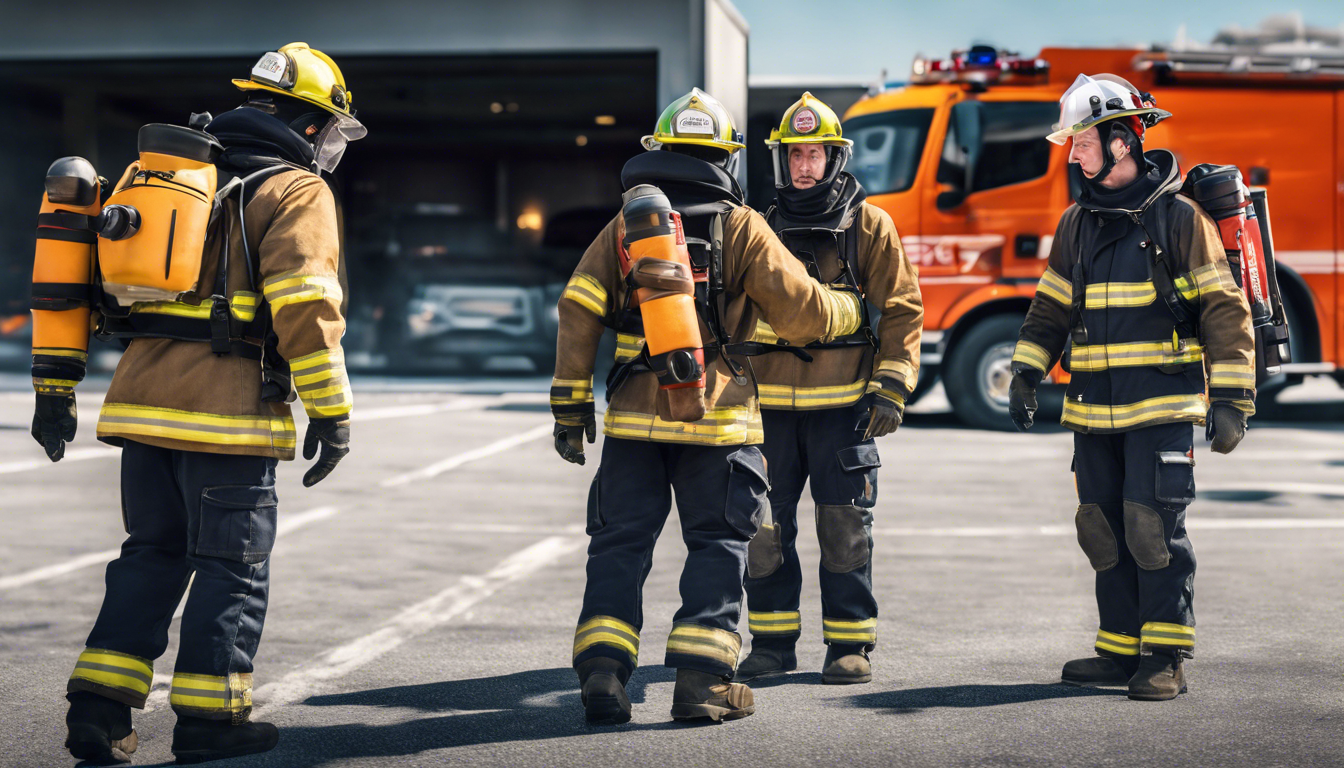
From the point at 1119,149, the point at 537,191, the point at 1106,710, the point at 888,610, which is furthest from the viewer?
the point at 537,191

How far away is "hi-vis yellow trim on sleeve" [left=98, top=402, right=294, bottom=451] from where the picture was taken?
138 inches

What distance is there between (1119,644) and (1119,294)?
3.60 feet

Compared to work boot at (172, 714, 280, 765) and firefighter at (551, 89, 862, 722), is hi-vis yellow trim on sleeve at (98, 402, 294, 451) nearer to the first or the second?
work boot at (172, 714, 280, 765)

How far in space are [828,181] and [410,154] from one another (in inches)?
749

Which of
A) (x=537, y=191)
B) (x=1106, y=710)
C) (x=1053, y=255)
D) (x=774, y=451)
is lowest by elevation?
(x=1106, y=710)

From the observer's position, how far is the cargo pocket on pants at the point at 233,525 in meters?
3.47

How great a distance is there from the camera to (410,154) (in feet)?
74.4

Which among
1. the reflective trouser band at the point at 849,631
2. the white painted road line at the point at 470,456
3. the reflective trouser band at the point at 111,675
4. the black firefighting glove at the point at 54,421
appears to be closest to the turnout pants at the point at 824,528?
the reflective trouser band at the point at 849,631

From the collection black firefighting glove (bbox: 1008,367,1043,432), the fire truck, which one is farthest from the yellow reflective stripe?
the fire truck

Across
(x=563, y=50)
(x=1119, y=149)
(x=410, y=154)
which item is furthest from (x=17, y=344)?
(x=1119, y=149)

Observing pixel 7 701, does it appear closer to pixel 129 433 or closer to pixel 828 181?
pixel 129 433

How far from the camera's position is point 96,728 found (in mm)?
3449

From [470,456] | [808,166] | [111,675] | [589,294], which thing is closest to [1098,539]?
[808,166]

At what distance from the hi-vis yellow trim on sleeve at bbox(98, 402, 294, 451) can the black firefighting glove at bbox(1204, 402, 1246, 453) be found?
8.92ft
